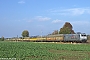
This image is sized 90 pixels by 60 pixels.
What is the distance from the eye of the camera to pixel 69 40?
244 ft

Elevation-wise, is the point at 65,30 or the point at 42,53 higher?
the point at 65,30

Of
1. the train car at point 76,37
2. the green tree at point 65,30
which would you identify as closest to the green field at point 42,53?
the train car at point 76,37

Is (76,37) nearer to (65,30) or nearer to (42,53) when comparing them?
(65,30)

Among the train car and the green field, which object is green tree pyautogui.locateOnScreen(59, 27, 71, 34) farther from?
the green field

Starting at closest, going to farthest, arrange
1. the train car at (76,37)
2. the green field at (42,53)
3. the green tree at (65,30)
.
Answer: the green field at (42,53) < the train car at (76,37) < the green tree at (65,30)

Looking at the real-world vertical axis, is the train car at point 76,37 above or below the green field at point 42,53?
above

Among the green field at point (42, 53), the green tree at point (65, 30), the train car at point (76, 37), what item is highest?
the green tree at point (65, 30)

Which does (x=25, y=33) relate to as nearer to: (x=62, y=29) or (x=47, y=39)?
(x=62, y=29)

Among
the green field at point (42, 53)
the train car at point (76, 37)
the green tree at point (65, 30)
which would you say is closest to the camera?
the green field at point (42, 53)

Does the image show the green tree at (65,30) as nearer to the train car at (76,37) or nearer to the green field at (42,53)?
the train car at (76,37)

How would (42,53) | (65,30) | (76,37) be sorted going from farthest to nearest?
(65,30)
(76,37)
(42,53)

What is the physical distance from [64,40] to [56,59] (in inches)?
2285

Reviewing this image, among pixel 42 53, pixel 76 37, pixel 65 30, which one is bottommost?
pixel 42 53

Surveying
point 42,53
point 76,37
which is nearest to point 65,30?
point 76,37
